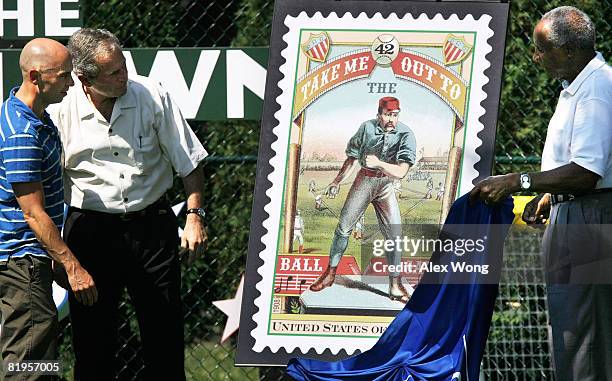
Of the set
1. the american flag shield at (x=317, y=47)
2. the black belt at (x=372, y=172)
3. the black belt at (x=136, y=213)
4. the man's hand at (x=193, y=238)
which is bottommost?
the man's hand at (x=193, y=238)

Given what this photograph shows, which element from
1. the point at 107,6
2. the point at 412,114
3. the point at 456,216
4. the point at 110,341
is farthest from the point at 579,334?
the point at 107,6

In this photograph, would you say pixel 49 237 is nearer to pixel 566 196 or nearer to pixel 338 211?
pixel 338 211

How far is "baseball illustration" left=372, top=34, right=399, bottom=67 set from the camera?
4863mm

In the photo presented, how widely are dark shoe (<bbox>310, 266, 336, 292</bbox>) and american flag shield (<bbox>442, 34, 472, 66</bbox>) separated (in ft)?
3.29

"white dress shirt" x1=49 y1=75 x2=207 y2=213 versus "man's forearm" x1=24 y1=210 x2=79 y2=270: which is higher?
"white dress shirt" x1=49 y1=75 x2=207 y2=213

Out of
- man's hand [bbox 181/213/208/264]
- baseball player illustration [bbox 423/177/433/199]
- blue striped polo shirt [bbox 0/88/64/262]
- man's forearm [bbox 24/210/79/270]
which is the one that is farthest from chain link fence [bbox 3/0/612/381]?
man's forearm [bbox 24/210/79/270]

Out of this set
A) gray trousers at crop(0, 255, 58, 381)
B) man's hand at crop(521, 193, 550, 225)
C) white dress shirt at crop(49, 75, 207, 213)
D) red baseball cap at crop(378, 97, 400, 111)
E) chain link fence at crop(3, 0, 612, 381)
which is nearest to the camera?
gray trousers at crop(0, 255, 58, 381)

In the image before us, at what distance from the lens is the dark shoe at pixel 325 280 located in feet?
15.7

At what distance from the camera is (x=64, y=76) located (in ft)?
14.1

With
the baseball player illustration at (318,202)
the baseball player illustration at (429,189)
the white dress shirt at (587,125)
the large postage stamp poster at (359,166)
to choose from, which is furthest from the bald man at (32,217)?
the white dress shirt at (587,125)

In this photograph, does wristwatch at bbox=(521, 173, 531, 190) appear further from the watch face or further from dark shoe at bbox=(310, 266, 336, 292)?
dark shoe at bbox=(310, 266, 336, 292)

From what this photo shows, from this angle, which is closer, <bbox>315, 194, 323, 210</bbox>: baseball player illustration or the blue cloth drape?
the blue cloth drape

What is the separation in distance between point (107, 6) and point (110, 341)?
2.47 m

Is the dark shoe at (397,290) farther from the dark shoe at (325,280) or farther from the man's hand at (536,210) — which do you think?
the man's hand at (536,210)
